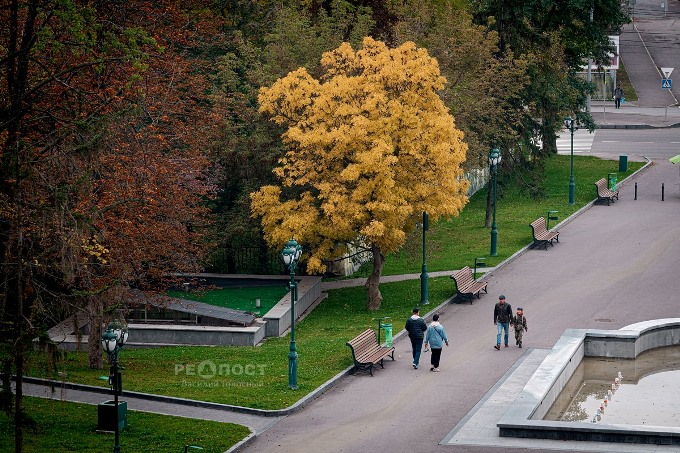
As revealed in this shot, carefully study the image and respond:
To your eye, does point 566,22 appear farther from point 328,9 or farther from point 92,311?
point 92,311

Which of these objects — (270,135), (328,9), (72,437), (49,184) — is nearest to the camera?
(49,184)

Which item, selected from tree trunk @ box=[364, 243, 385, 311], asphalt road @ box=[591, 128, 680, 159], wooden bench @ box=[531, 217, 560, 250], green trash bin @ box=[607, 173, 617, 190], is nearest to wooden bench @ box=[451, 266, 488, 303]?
tree trunk @ box=[364, 243, 385, 311]

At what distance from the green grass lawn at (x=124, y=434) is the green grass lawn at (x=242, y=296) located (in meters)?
12.0

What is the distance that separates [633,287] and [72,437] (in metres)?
20.9

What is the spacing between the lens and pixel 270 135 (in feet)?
141

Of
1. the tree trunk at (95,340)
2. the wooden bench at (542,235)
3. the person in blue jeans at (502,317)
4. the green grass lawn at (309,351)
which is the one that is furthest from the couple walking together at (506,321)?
the wooden bench at (542,235)

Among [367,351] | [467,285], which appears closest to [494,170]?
[467,285]

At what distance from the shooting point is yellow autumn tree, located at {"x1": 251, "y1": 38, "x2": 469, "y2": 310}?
38.8 meters

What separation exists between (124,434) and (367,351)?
7905 millimetres

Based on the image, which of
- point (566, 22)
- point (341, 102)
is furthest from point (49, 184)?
point (566, 22)

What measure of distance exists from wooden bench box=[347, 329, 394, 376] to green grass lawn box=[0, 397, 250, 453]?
5258 mm

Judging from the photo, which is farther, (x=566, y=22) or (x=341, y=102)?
(x=566, y=22)

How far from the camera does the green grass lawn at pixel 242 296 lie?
133ft

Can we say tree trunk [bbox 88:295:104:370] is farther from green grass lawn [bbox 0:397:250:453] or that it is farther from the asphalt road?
the asphalt road
